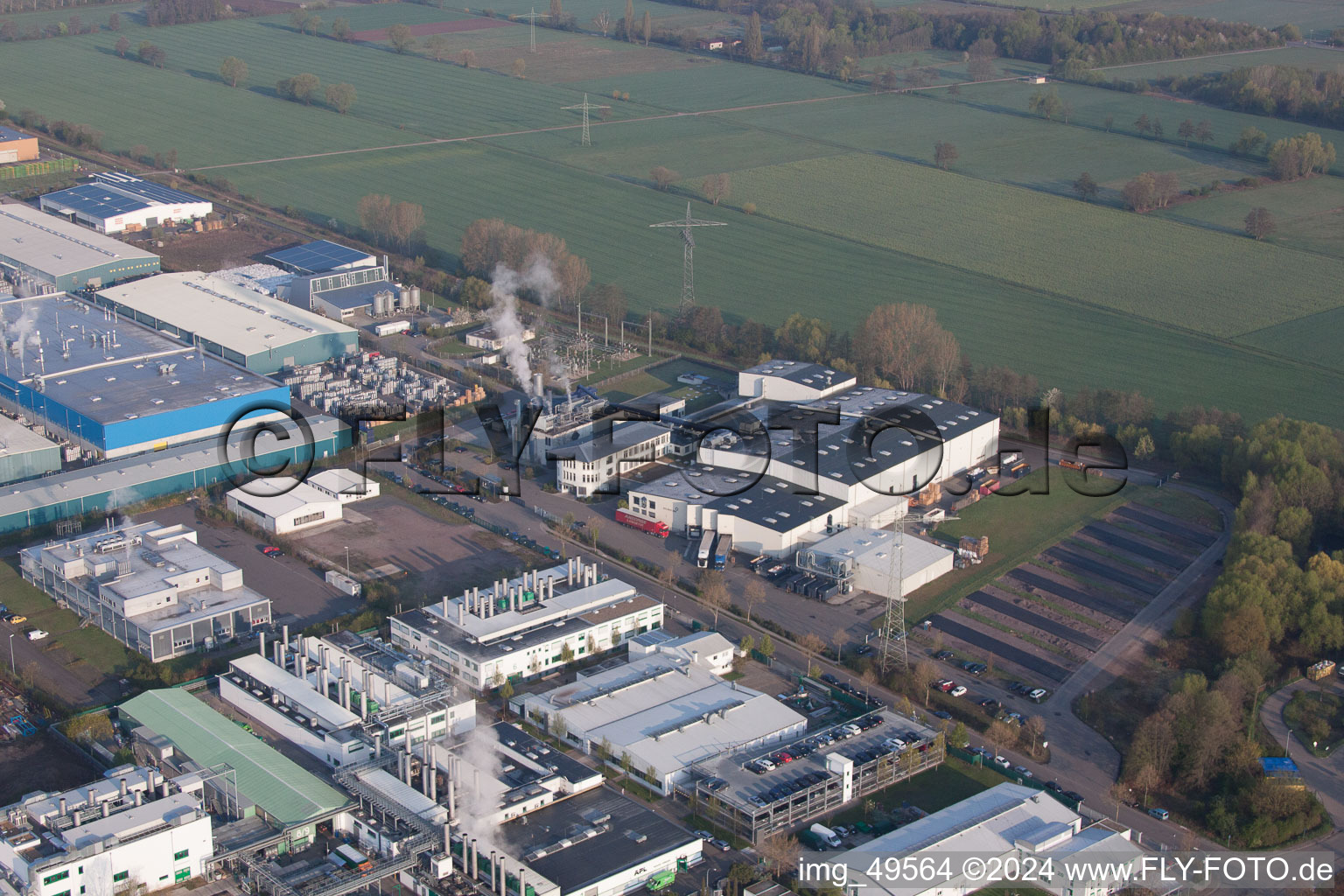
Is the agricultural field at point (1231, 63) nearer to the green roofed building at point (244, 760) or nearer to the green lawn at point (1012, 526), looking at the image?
the green lawn at point (1012, 526)

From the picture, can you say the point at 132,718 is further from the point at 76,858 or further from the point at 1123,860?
the point at 1123,860

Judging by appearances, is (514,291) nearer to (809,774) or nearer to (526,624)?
(526,624)

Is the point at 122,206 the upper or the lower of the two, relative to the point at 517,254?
lower

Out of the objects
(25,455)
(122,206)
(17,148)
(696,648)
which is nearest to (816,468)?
(696,648)

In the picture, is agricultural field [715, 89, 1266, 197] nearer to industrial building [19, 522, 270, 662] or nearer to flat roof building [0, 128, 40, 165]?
flat roof building [0, 128, 40, 165]

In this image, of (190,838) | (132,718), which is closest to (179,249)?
(132,718)

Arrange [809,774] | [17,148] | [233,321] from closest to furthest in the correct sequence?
[809,774] < [233,321] < [17,148]

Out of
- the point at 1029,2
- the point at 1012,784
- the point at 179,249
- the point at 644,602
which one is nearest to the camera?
the point at 1012,784

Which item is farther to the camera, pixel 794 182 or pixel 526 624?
pixel 794 182

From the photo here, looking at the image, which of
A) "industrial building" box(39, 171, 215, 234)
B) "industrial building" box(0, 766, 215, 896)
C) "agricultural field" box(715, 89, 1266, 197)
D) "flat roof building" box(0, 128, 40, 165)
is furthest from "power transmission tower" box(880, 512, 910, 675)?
"flat roof building" box(0, 128, 40, 165)
